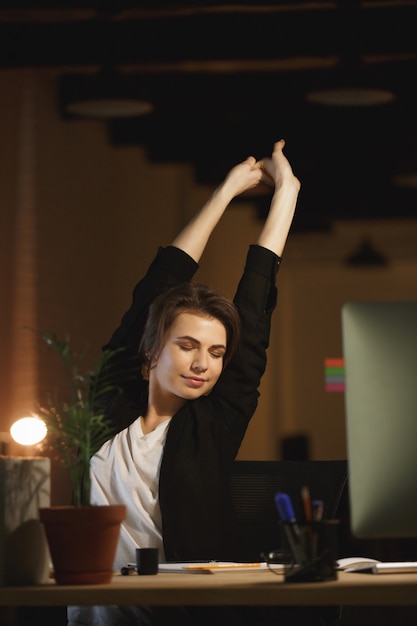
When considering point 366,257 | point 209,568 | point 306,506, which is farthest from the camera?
point 366,257

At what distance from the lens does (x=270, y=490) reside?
8.16ft

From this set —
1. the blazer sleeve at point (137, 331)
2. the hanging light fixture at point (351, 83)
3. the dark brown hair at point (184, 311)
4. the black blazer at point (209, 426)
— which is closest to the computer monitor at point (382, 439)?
the black blazer at point (209, 426)

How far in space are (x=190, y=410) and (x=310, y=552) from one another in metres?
0.89

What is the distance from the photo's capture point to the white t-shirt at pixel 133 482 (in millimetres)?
2211

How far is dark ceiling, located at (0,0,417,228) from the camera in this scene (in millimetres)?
5492

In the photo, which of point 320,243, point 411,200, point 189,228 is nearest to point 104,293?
point 320,243

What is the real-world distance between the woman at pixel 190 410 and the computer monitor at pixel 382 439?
0.73 m

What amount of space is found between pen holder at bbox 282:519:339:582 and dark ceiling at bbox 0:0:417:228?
3729 millimetres

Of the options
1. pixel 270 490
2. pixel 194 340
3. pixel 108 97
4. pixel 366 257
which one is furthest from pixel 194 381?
pixel 366 257

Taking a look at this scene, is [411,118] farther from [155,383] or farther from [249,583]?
[249,583]

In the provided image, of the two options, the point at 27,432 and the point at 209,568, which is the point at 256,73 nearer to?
the point at 27,432

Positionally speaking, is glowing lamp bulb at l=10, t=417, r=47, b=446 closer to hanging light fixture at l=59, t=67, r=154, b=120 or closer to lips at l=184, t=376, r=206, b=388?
lips at l=184, t=376, r=206, b=388

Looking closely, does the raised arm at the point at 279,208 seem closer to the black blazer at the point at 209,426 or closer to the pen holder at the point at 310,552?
the black blazer at the point at 209,426

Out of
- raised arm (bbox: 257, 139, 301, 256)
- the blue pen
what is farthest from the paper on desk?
raised arm (bbox: 257, 139, 301, 256)
